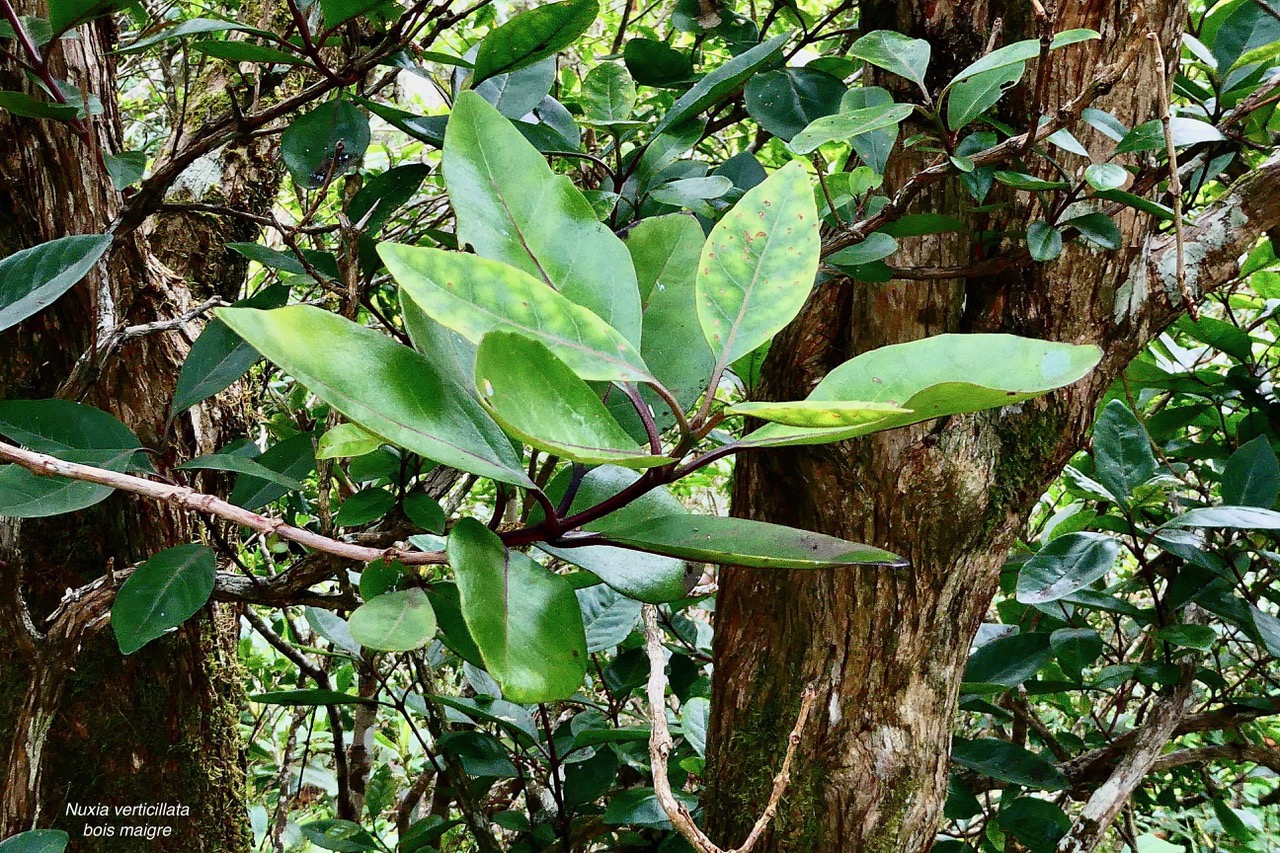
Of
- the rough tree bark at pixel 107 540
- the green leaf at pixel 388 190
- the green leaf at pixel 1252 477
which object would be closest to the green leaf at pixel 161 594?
the rough tree bark at pixel 107 540

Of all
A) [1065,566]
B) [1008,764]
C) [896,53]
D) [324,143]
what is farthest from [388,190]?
[1008,764]

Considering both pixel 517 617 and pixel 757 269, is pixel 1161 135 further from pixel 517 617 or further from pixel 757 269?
pixel 517 617

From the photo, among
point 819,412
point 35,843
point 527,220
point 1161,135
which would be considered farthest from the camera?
point 1161,135

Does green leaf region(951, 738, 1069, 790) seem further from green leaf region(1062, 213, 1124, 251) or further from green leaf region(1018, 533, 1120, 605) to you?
green leaf region(1062, 213, 1124, 251)

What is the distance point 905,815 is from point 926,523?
0.76ft

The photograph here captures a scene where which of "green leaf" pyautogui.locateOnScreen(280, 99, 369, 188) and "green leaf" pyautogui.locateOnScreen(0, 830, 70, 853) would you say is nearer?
"green leaf" pyautogui.locateOnScreen(0, 830, 70, 853)

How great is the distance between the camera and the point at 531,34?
0.62 m

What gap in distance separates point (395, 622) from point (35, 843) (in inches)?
11.4

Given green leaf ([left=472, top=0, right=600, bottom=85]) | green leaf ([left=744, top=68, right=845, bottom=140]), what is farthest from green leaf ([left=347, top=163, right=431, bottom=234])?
green leaf ([left=744, top=68, right=845, bottom=140])

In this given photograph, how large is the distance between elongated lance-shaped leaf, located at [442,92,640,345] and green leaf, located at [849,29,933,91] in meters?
0.31

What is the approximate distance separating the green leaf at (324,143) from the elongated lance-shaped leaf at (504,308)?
0.44 metres

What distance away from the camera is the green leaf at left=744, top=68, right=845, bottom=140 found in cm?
75

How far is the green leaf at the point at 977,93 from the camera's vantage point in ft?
1.91

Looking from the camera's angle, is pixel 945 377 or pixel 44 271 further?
pixel 44 271
